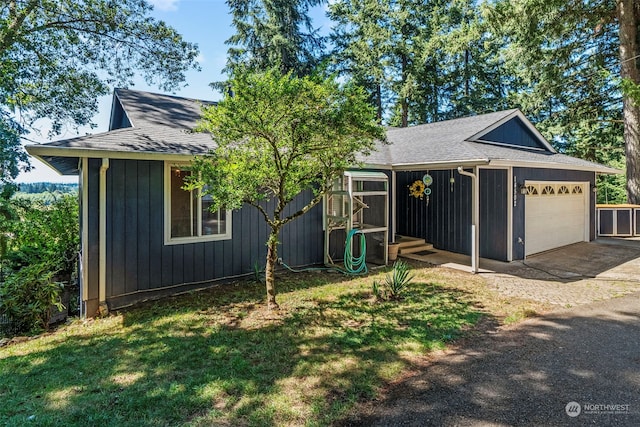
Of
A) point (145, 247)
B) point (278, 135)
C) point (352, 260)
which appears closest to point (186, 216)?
point (145, 247)

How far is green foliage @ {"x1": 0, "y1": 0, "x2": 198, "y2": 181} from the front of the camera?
9.80 metres

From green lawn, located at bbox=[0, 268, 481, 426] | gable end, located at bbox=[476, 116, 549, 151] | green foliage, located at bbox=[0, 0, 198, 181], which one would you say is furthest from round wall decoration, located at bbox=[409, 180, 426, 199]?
green foliage, located at bbox=[0, 0, 198, 181]

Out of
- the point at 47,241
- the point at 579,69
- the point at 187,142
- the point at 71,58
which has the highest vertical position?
the point at 579,69

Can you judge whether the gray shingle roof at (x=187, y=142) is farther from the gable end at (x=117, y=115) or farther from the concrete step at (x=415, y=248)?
the concrete step at (x=415, y=248)

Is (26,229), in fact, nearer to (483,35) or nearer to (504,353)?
(504,353)

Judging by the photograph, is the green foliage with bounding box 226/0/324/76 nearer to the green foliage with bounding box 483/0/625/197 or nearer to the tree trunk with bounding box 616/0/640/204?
the green foliage with bounding box 483/0/625/197

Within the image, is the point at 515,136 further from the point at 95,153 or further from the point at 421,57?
the point at 421,57

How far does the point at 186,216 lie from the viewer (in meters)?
6.05

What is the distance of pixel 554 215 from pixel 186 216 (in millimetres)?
9750

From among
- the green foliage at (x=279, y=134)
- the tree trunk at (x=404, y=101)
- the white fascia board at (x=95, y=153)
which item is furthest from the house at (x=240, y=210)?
the tree trunk at (x=404, y=101)

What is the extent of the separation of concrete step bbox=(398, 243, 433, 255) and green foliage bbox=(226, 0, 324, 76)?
44.1 feet

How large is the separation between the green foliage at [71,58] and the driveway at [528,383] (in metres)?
11.7

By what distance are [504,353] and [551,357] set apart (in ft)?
1.46

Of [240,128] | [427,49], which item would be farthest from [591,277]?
[427,49]
